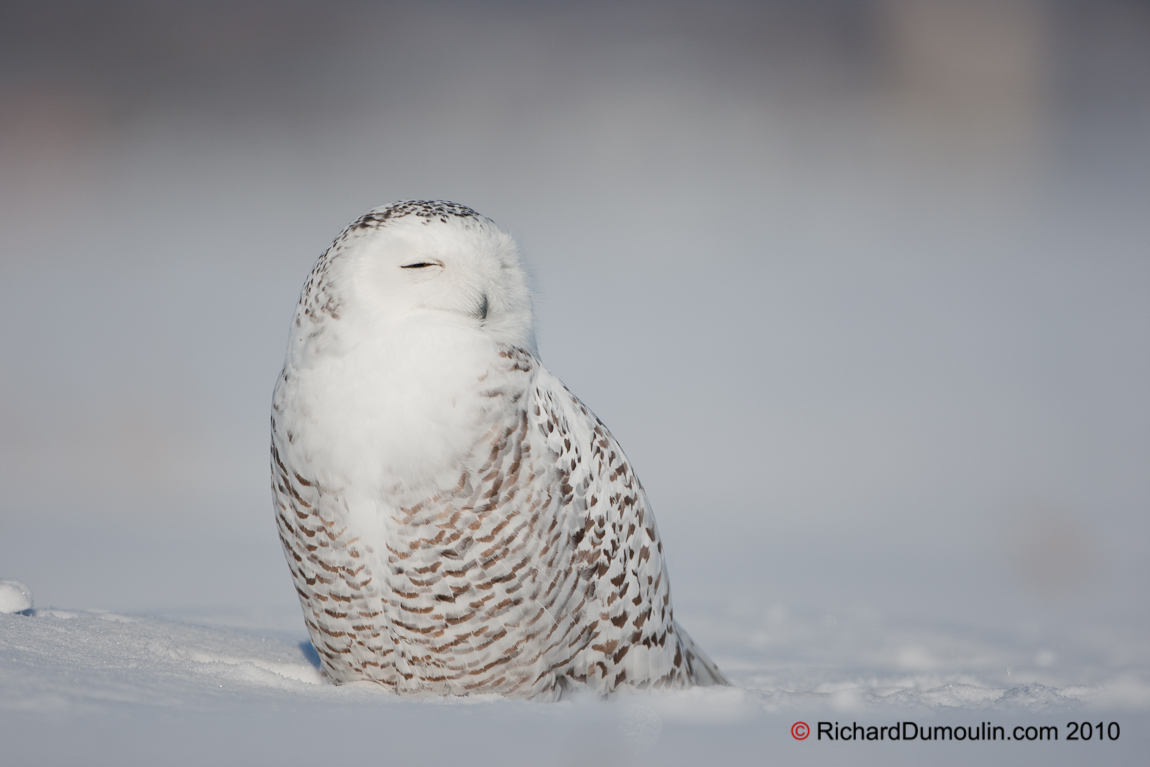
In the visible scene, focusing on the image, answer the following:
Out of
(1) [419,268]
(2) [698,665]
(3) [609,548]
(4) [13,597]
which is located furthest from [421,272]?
(4) [13,597]

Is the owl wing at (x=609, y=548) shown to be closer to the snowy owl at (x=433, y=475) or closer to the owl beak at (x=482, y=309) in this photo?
the snowy owl at (x=433, y=475)

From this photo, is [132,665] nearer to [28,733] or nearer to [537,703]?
[28,733]

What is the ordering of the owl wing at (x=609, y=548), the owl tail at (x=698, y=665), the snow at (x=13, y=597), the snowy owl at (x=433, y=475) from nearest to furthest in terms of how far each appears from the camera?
the snowy owl at (x=433, y=475) < the owl wing at (x=609, y=548) < the owl tail at (x=698, y=665) < the snow at (x=13, y=597)

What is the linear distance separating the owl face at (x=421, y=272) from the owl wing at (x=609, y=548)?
0.92ft

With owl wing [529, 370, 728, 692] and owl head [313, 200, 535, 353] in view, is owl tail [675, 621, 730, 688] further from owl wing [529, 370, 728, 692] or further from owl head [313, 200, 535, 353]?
owl head [313, 200, 535, 353]

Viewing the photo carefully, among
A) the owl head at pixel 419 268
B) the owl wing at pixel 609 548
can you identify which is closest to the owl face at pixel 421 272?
the owl head at pixel 419 268

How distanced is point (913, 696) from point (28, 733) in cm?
174

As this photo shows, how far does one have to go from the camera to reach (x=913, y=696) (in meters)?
2.01

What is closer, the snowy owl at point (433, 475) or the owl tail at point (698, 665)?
the snowy owl at point (433, 475)

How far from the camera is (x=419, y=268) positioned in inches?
67.9

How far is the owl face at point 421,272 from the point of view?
5.62 ft

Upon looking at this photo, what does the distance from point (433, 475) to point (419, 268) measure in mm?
400

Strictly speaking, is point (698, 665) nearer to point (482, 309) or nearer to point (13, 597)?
point (482, 309)

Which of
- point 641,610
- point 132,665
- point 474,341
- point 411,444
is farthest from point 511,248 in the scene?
point 132,665
